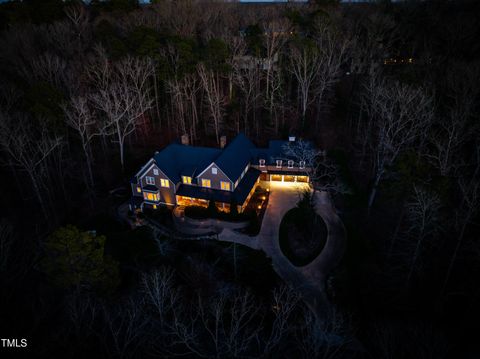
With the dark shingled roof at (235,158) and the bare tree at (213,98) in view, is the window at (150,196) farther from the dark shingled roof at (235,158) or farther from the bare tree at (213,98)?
the bare tree at (213,98)

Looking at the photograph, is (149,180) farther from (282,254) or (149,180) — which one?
(282,254)

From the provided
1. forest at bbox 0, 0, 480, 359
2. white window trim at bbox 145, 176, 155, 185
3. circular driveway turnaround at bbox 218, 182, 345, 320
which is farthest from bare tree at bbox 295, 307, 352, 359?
white window trim at bbox 145, 176, 155, 185

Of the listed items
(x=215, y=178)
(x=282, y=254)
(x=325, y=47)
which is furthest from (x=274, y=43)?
(x=282, y=254)

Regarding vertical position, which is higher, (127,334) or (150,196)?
(127,334)

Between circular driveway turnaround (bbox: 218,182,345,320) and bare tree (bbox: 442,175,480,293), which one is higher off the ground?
bare tree (bbox: 442,175,480,293)

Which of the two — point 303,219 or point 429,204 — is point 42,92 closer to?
point 303,219

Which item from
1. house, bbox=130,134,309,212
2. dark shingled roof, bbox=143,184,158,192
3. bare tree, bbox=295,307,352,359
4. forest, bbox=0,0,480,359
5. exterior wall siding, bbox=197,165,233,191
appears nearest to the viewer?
bare tree, bbox=295,307,352,359

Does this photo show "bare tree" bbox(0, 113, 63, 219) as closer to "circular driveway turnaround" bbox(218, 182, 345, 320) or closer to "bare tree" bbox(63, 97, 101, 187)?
"bare tree" bbox(63, 97, 101, 187)
